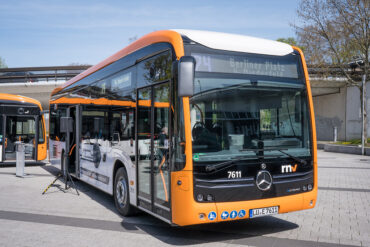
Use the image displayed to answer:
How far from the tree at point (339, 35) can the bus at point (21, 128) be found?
17.1 m

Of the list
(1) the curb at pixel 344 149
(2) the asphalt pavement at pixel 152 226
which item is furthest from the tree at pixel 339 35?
(2) the asphalt pavement at pixel 152 226

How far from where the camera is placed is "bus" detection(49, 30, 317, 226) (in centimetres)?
508

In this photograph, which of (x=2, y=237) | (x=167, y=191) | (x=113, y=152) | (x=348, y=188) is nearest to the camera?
(x=167, y=191)

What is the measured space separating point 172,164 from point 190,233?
143 cm

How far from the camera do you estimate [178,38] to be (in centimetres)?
532

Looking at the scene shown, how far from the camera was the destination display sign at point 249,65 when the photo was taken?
5298 millimetres

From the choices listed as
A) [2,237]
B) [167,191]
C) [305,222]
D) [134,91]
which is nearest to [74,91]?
[134,91]

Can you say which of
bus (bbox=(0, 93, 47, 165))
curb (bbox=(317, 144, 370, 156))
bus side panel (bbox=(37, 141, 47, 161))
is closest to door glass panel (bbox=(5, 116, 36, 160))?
bus (bbox=(0, 93, 47, 165))

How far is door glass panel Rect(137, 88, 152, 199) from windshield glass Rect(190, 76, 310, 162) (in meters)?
1.19

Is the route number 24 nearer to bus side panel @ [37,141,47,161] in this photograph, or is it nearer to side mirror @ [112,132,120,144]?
side mirror @ [112,132,120,144]

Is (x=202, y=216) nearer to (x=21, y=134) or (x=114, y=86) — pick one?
(x=114, y=86)

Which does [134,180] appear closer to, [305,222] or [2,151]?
[305,222]

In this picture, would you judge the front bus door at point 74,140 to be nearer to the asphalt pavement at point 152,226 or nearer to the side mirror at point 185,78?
the asphalt pavement at point 152,226

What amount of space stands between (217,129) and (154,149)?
1.17 meters
